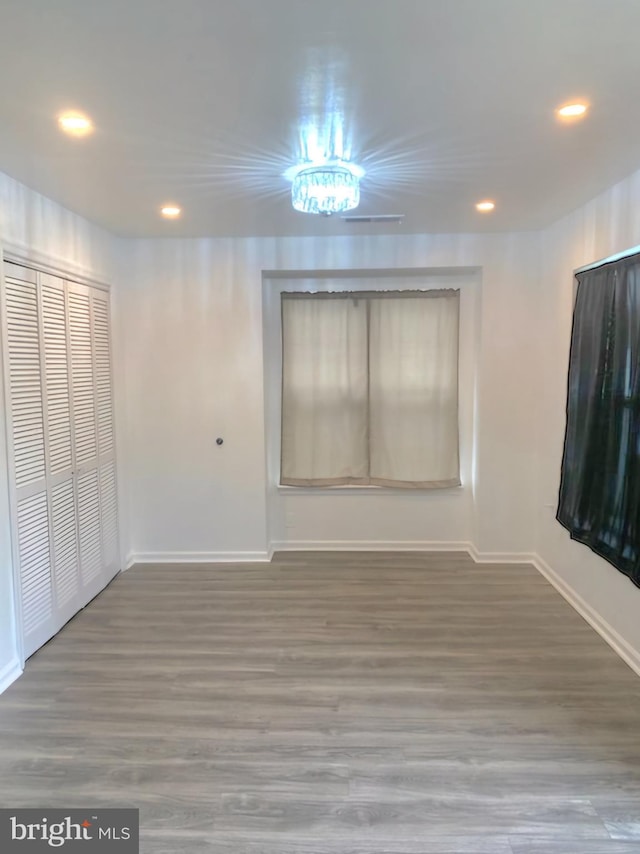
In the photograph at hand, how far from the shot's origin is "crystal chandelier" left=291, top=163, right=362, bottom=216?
8.03 feet

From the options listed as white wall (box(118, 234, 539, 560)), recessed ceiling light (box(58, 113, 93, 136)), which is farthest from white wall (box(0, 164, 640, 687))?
recessed ceiling light (box(58, 113, 93, 136))

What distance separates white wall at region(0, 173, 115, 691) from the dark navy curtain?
325cm

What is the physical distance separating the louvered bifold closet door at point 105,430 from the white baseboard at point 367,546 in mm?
1338

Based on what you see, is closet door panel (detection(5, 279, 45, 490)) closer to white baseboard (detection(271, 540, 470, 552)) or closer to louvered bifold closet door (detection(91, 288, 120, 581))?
louvered bifold closet door (detection(91, 288, 120, 581))

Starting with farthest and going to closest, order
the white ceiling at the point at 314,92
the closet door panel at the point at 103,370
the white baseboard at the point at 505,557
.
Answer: the white baseboard at the point at 505,557, the closet door panel at the point at 103,370, the white ceiling at the point at 314,92

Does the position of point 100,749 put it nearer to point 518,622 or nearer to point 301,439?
point 518,622

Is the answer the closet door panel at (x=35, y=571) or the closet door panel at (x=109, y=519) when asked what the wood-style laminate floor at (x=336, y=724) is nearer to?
the closet door panel at (x=35, y=571)

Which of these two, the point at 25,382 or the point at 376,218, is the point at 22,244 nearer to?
the point at 25,382

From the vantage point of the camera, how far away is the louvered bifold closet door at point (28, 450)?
109 inches

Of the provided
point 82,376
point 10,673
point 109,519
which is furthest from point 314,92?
point 109,519

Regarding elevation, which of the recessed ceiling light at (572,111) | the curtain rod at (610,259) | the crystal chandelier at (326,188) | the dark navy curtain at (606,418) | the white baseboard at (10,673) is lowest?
the white baseboard at (10,673)

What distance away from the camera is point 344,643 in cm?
307

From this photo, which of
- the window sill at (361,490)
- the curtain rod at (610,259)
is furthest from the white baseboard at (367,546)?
the curtain rod at (610,259)

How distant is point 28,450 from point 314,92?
2330 mm
